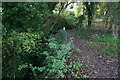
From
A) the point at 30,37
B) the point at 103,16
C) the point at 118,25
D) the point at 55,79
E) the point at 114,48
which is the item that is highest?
the point at 103,16

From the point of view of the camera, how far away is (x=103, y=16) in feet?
21.1

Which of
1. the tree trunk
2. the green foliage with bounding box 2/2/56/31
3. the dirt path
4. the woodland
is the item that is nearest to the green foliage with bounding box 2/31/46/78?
the woodland

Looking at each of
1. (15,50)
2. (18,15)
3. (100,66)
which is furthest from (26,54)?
(100,66)

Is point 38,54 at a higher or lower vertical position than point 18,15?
lower

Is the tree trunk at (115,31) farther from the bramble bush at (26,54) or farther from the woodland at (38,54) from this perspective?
the bramble bush at (26,54)

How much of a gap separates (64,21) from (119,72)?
6.81m

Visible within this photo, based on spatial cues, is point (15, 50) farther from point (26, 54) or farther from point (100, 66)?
point (100, 66)

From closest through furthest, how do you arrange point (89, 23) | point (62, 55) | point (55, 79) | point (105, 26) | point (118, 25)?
point (55, 79)
point (62, 55)
point (118, 25)
point (105, 26)
point (89, 23)

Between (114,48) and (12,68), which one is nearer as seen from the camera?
(12,68)

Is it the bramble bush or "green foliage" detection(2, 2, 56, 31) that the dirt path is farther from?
"green foliage" detection(2, 2, 56, 31)

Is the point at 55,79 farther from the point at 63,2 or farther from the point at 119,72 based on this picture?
the point at 63,2

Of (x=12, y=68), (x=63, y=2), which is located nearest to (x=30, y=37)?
(x=12, y=68)

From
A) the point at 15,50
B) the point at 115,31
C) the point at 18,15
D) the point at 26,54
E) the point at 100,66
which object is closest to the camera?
the point at 15,50

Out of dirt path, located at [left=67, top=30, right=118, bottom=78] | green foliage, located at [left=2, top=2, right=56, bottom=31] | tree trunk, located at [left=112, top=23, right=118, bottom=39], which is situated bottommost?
dirt path, located at [left=67, top=30, right=118, bottom=78]
